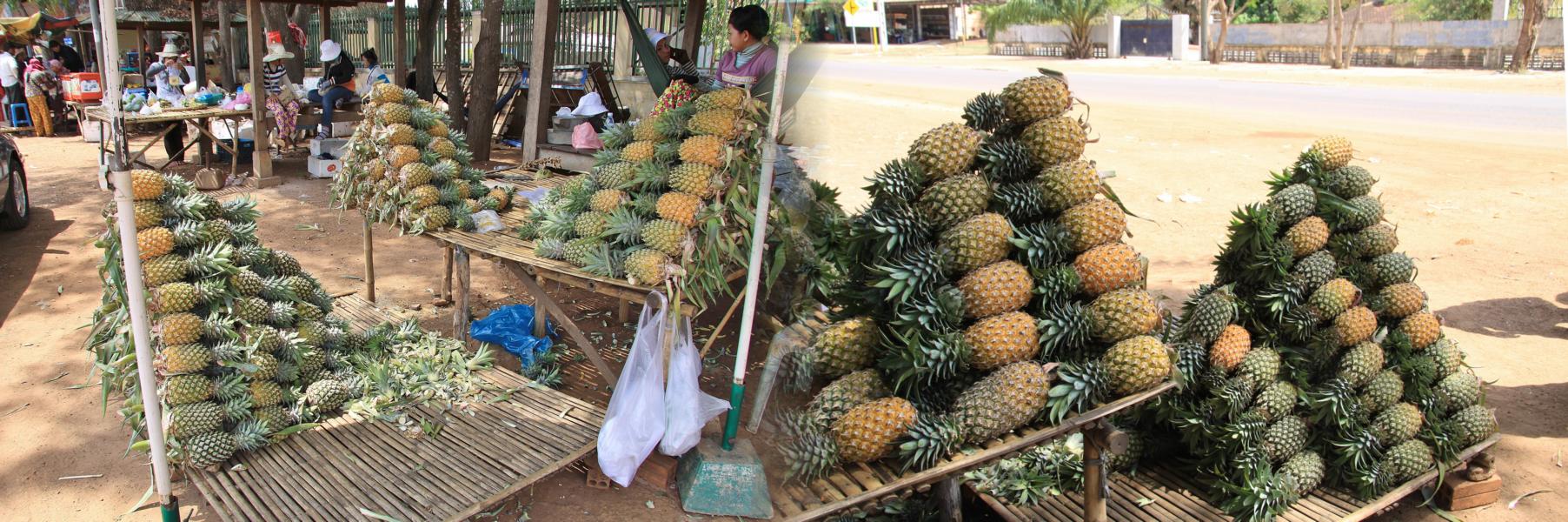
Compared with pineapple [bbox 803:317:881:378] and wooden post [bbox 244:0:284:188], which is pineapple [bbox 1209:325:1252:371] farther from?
wooden post [bbox 244:0:284:188]

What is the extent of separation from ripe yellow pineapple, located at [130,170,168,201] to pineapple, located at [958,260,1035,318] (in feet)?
10.3

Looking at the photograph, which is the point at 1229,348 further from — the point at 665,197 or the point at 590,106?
the point at 590,106

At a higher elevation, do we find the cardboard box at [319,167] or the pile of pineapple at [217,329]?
the cardboard box at [319,167]

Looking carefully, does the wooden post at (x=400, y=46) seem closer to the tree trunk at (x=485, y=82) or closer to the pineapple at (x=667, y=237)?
the tree trunk at (x=485, y=82)

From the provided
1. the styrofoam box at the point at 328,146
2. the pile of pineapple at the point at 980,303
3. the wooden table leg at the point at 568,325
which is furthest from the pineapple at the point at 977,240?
the styrofoam box at the point at 328,146

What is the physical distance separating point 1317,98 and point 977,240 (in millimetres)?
16572

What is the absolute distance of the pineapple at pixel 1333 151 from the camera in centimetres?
377

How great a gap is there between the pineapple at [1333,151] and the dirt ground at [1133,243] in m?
1.51

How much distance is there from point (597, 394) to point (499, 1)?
5.84 metres

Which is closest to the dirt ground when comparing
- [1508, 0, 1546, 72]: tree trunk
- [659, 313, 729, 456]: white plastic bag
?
[659, 313, 729, 456]: white plastic bag

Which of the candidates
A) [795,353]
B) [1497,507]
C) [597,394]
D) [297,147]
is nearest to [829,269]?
[795,353]

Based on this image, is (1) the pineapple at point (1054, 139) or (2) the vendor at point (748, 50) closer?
(1) the pineapple at point (1054, 139)

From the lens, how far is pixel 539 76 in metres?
7.88

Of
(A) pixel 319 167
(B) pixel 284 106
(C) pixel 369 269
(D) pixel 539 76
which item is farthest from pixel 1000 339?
(B) pixel 284 106
